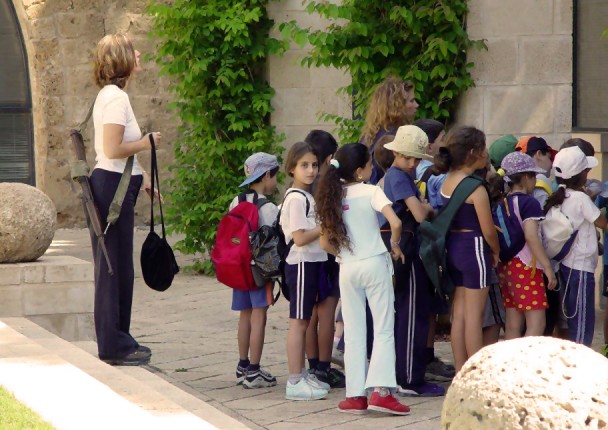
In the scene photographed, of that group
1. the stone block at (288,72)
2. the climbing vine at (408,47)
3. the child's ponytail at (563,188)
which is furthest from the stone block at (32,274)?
the stone block at (288,72)

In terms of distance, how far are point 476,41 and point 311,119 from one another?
2.74 m

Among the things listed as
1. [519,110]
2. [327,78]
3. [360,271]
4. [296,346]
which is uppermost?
[327,78]

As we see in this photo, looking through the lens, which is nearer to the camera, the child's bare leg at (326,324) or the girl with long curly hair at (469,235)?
the girl with long curly hair at (469,235)

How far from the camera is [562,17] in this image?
9.30 m

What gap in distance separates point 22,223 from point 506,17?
12.7 feet

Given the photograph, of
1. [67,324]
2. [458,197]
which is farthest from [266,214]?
[67,324]

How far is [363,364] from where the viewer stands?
657 centimetres

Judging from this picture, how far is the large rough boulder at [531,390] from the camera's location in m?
3.71

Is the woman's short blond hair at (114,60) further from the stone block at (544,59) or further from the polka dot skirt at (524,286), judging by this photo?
the stone block at (544,59)

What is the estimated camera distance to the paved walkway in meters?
6.45

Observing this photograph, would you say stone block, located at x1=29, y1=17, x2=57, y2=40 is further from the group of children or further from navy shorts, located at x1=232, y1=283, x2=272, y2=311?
navy shorts, located at x1=232, y1=283, x2=272, y2=311

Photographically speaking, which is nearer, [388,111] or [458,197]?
[458,197]

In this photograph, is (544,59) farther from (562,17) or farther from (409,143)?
(409,143)

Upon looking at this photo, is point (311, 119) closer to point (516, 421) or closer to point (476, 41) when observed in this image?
point (476, 41)
